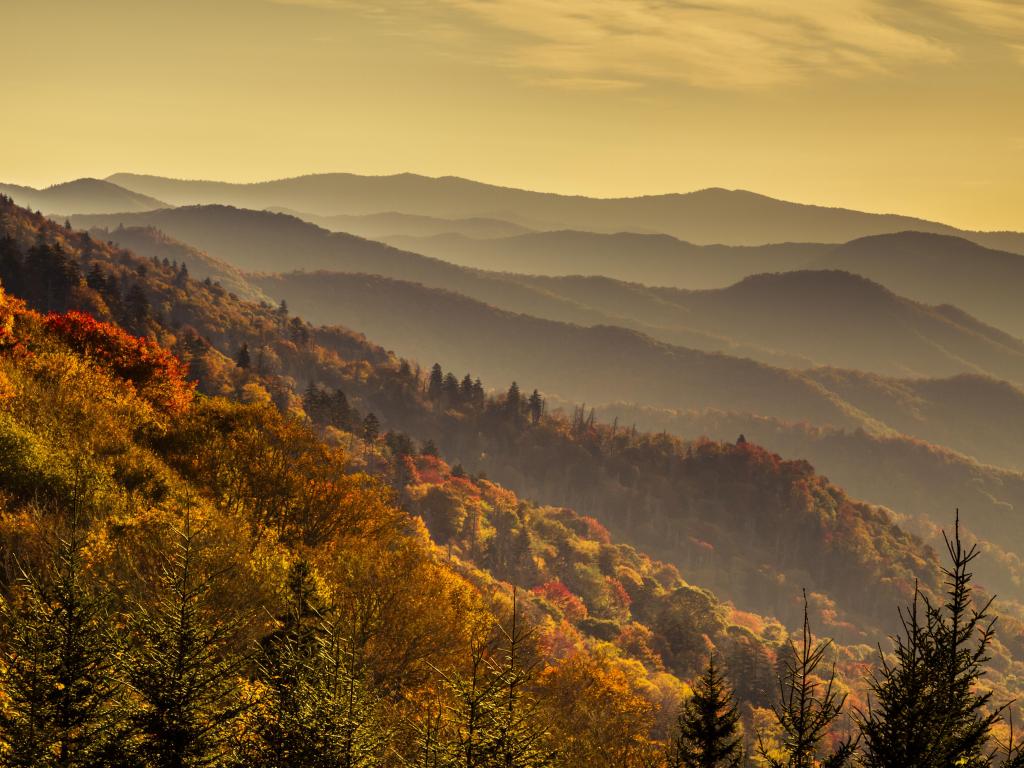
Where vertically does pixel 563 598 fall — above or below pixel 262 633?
below

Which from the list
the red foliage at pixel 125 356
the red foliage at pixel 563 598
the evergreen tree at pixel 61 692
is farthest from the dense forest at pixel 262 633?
the red foliage at pixel 563 598

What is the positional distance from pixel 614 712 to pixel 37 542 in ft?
136

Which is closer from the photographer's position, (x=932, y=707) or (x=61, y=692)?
(x=61, y=692)

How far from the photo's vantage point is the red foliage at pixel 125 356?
7494 cm

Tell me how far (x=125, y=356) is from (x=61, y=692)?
6346 centimetres

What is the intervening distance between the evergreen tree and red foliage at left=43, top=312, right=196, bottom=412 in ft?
186

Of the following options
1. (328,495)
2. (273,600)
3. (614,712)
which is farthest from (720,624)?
(273,600)

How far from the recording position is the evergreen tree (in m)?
18.6

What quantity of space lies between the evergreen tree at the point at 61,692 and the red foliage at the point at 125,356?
56597 mm

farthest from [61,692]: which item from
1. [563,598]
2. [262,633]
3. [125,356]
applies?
[563,598]

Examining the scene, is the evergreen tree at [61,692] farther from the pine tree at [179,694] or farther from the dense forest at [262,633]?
the pine tree at [179,694]

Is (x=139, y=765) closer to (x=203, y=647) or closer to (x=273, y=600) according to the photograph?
(x=203, y=647)

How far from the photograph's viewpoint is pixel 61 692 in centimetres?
1964

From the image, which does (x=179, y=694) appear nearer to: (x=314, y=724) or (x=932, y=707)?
(x=314, y=724)
